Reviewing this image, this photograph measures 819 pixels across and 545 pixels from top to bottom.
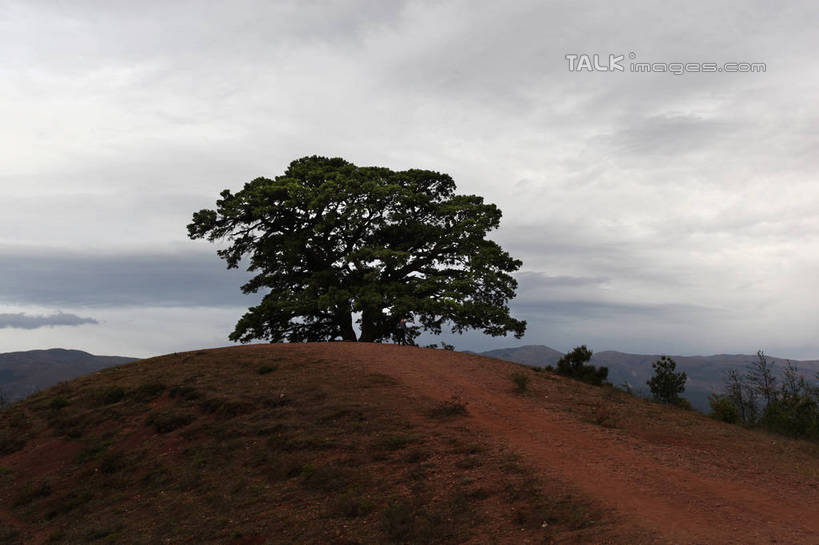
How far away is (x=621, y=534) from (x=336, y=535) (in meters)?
4.97

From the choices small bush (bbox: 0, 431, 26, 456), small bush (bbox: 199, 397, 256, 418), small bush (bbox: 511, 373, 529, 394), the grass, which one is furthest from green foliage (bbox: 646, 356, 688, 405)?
small bush (bbox: 0, 431, 26, 456)

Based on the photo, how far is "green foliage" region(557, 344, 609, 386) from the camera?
24231mm

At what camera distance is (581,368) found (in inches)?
987

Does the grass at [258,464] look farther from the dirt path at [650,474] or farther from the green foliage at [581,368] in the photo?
the green foliage at [581,368]

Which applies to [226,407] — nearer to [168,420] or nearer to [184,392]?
[168,420]

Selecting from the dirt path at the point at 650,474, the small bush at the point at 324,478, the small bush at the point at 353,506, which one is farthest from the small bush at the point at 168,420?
the small bush at the point at 353,506

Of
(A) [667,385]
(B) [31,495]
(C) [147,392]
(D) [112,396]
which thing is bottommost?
(B) [31,495]

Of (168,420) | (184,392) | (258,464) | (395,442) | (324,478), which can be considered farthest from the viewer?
(184,392)

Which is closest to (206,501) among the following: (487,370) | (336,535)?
(336,535)

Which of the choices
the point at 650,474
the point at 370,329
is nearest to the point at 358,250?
the point at 370,329

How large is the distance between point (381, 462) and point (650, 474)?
19.1 feet

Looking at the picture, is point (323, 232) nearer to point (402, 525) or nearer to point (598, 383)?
point (598, 383)

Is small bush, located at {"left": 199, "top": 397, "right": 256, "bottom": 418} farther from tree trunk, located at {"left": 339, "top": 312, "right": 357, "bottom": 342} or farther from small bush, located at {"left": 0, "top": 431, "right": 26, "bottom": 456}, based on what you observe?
tree trunk, located at {"left": 339, "top": 312, "right": 357, "bottom": 342}

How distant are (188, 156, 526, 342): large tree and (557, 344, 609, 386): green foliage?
4.57 m
